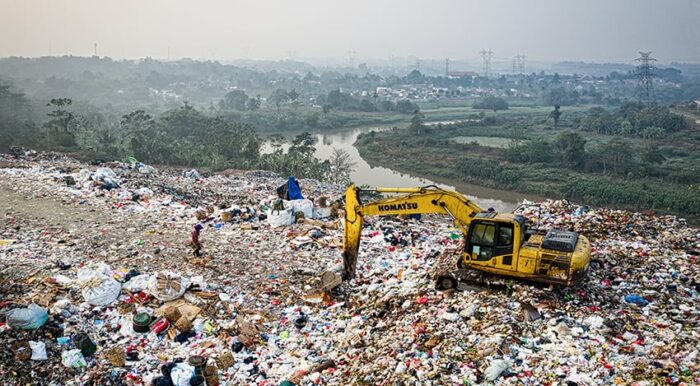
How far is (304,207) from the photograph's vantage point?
1046cm

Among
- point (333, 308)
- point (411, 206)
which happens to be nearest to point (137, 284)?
point (333, 308)

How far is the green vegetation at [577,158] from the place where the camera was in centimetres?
2145

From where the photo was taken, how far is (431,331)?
554 cm

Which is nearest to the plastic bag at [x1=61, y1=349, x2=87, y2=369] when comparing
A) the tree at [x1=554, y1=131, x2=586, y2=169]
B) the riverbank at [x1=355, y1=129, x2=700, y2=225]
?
the riverbank at [x1=355, y1=129, x2=700, y2=225]

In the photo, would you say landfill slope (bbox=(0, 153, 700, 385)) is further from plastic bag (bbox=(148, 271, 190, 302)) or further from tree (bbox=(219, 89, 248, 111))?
tree (bbox=(219, 89, 248, 111))

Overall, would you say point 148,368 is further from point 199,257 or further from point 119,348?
point 199,257

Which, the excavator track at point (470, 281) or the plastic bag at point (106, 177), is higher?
the plastic bag at point (106, 177)

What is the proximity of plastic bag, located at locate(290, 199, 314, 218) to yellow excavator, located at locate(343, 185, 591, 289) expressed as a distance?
3481 mm

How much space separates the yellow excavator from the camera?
5734 mm

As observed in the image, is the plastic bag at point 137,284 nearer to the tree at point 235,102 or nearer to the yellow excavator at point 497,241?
the yellow excavator at point 497,241

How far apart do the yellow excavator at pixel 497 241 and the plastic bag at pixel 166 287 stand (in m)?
2.32

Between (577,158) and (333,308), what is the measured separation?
23964 mm

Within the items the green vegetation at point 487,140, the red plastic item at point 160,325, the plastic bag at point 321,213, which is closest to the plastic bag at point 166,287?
the red plastic item at point 160,325

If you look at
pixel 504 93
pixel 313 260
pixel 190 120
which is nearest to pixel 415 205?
pixel 313 260
